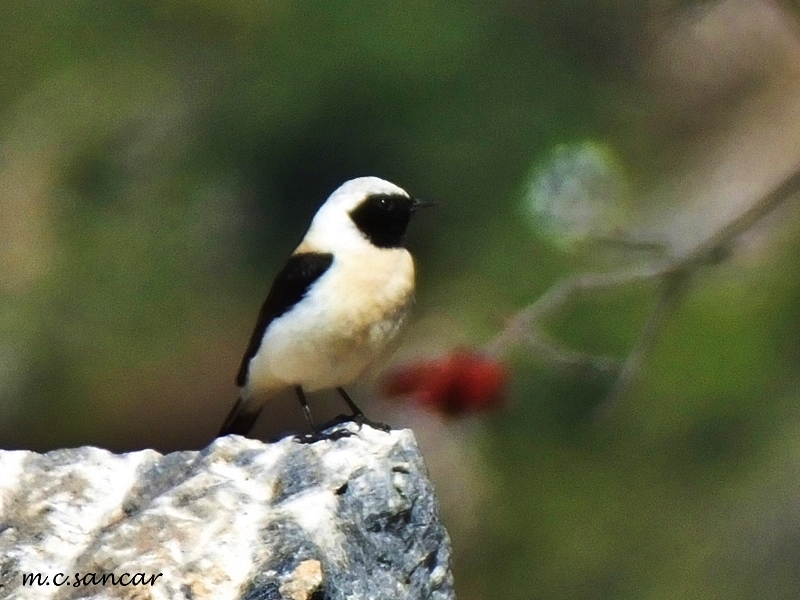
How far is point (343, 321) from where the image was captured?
4211mm

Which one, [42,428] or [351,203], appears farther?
[42,428]

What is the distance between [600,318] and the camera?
817cm

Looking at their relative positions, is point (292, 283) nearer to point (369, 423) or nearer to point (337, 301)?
point (337, 301)

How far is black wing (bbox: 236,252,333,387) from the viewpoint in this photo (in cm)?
443

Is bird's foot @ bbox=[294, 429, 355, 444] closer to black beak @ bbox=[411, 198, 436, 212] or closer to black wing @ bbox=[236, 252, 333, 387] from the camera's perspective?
black wing @ bbox=[236, 252, 333, 387]

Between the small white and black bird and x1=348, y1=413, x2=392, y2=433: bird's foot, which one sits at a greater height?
the small white and black bird

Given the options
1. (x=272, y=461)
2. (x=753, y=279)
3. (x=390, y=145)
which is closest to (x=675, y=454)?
(x=753, y=279)

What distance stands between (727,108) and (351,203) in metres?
7.94

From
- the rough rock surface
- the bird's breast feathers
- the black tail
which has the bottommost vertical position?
the black tail

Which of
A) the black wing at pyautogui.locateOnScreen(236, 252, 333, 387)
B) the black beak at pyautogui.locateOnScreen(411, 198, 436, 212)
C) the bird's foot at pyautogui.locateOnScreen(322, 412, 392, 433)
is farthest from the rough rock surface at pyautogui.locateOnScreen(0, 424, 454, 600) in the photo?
the black beak at pyautogui.locateOnScreen(411, 198, 436, 212)

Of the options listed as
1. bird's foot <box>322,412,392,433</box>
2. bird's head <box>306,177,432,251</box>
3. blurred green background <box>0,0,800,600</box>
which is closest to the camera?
bird's foot <box>322,412,392,433</box>

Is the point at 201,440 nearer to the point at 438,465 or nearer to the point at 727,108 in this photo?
the point at 438,465

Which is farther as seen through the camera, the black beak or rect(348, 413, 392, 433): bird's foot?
the black beak

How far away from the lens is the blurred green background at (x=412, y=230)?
7.85 m
